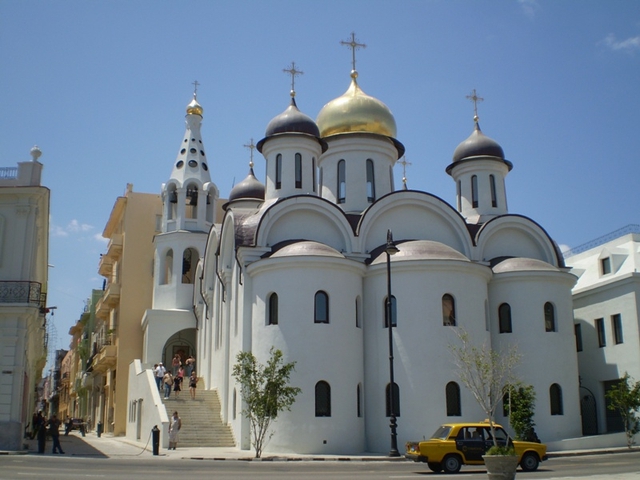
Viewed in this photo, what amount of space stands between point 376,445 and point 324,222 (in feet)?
29.0

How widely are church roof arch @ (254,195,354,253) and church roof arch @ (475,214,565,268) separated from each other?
6.29m

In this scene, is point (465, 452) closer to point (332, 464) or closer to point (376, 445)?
point (332, 464)

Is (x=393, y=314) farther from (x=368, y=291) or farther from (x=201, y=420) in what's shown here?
(x=201, y=420)

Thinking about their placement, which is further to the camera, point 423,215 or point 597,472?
point 423,215

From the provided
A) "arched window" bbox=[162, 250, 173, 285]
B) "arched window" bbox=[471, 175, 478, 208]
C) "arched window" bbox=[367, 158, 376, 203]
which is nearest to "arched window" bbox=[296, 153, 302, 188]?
"arched window" bbox=[367, 158, 376, 203]

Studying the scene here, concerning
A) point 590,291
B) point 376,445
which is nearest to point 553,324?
point 590,291

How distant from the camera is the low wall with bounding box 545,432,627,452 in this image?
26.3 m

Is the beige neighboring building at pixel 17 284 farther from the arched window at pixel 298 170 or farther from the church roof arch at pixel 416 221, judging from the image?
the church roof arch at pixel 416 221

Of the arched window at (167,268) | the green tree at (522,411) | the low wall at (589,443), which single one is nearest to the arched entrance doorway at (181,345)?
the arched window at (167,268)

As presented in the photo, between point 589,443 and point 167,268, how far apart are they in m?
24.0

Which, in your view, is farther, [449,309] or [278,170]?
[278,170]

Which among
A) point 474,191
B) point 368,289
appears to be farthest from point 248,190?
point 368,289

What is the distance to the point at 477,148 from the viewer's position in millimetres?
34938

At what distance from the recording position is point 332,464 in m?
21.1
